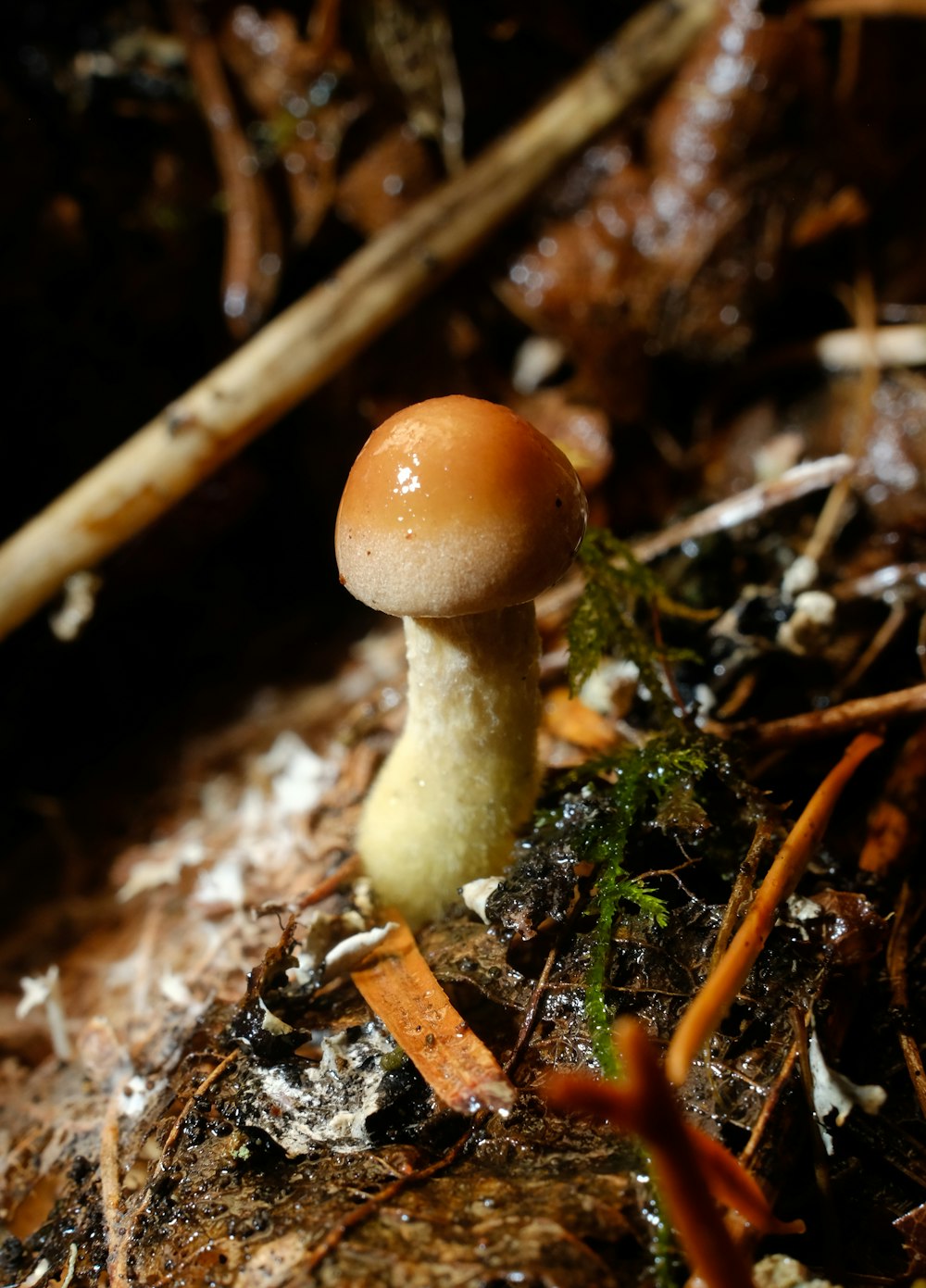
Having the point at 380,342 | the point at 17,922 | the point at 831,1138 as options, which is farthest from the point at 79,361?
the point at 831,1138

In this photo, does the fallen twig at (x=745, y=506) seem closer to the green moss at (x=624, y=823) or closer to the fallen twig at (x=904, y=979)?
the green moss at (x=624, y=823)

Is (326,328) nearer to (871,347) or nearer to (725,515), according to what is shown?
(725,515)

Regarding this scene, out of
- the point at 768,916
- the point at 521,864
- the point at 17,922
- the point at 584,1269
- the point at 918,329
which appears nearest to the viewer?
the point at 584,1269

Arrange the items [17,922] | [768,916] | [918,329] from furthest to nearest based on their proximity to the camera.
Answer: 1. [918,329]
2. [17,922]
3. [768,916]

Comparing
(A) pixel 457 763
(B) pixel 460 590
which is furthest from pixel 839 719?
(B) pixel 460 590

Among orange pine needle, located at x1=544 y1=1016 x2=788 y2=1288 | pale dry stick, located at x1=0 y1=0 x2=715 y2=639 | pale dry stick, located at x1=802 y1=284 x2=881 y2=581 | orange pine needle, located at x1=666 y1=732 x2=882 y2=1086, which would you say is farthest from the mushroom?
pale dry stick, located at x1=0 y1=0 x2=715 y2=639

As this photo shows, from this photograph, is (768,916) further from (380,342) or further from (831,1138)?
(380,342)
